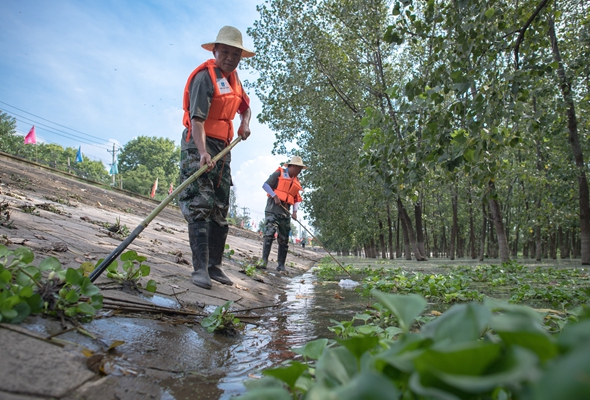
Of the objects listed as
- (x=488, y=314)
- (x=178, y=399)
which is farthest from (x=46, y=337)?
(x=488, y=314)

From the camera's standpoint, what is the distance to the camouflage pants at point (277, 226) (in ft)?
28.2

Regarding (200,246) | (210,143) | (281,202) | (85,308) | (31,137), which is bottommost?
(85,308)

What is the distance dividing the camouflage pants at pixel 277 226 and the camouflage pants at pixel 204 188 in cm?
415

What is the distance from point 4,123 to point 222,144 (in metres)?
66.4

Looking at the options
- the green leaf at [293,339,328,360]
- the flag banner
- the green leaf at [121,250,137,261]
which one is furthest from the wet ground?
the flag banner

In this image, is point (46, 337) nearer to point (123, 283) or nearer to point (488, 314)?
point (123, 283)

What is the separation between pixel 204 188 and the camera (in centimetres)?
412

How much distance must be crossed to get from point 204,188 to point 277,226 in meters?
4.59

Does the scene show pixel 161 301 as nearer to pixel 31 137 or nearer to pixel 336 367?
pixel 336 367

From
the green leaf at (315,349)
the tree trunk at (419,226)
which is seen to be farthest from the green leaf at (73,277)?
the tree trunk at (419,226)

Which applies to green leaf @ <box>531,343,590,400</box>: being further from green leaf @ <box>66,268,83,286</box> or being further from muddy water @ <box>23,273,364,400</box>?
green leaf @ <box>66,268,83,286</box>

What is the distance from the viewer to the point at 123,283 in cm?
285

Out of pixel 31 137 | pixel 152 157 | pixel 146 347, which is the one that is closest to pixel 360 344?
pixel 146 347

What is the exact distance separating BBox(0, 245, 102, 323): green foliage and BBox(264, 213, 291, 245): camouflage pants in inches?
261
